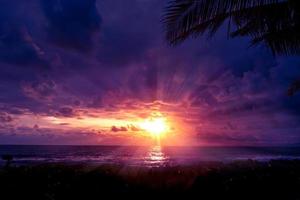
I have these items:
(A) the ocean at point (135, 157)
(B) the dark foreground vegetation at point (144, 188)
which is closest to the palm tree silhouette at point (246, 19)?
(B) the dark foreground vegetation at point (144, 188)

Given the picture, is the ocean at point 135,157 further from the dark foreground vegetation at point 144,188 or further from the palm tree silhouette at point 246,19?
the palm tree silhouette at point 246,19

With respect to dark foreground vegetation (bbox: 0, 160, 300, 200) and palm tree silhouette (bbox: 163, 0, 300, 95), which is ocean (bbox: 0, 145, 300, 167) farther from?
palm tree silhouette (bbox: 163, 0, 300, 95)

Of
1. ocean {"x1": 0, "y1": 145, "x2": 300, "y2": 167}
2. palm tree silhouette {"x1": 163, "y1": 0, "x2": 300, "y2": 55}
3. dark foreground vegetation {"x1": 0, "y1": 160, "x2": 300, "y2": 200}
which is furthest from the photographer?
ocean {"x1": 0, "y1": 145, "x2": 300, "y2": 167}

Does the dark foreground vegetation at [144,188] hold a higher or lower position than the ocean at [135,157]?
lower

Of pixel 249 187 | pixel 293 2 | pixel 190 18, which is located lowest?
pixel 249 187

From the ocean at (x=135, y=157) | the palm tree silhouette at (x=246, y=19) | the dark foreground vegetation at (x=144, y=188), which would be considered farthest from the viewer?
the ocean at (x=135, y=157)

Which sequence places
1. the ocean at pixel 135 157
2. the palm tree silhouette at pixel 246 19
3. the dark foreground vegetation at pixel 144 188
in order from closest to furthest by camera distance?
the palm tree silhouette at pixel 246 19, the dark foreground vegetation at pixel 144 188, the ocean at pixel 135 157

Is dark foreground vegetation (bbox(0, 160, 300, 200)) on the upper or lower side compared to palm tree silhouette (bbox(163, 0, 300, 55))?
lower

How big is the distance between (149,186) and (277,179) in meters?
6.02

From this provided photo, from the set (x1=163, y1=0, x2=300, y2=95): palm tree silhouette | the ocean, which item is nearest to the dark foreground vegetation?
(x1=163, y1=0, x2=300, y2=95): palm tree silhouette

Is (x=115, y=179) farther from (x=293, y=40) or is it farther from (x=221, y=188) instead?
(x=293, y=40)

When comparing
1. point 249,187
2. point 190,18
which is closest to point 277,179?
point 249,187

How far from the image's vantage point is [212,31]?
423cm

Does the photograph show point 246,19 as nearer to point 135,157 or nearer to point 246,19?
point 246,19
